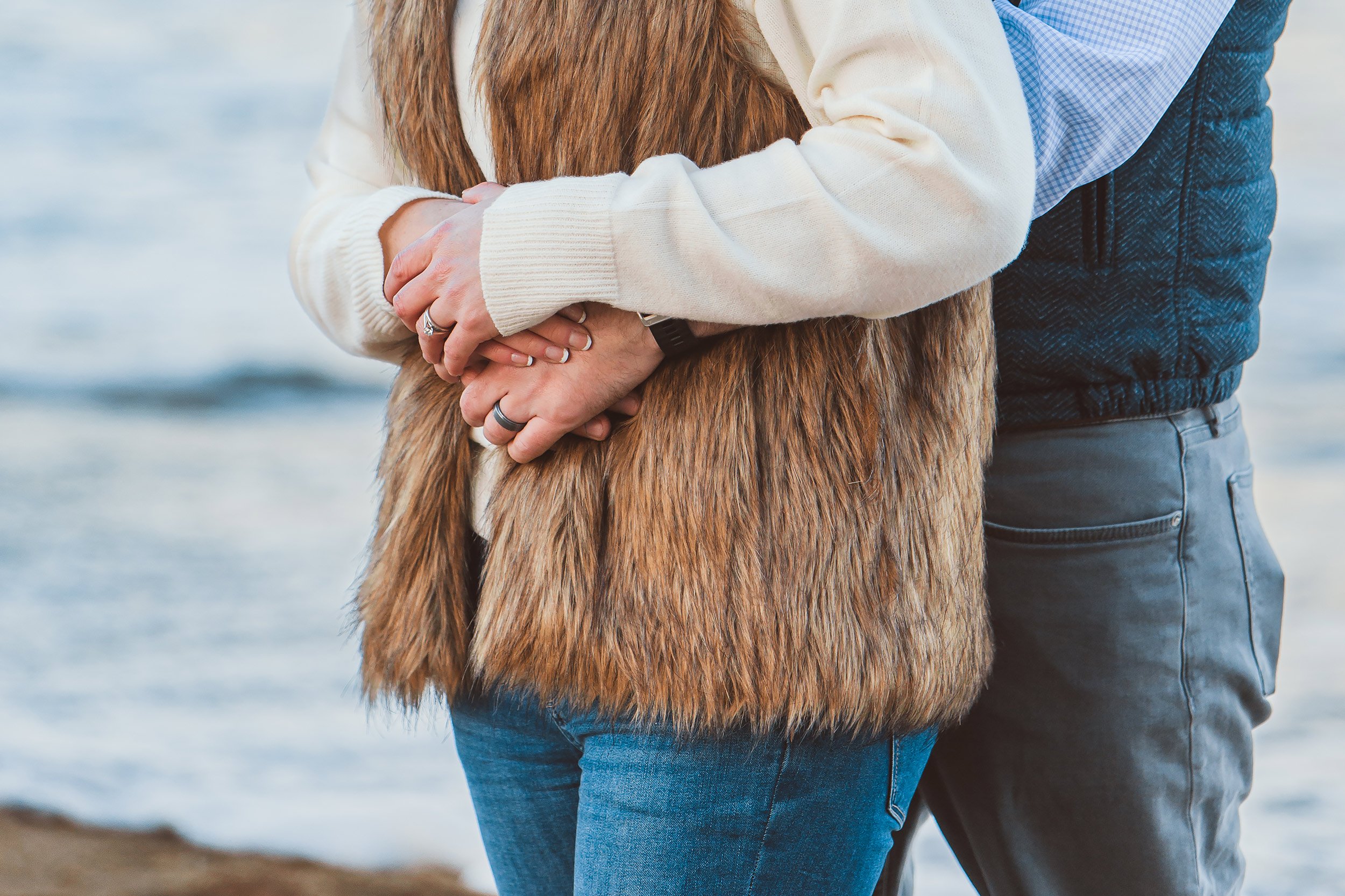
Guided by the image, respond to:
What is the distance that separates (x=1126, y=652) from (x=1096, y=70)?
21.0 inches

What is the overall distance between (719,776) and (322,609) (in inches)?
143

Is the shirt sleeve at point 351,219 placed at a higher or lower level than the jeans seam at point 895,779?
higher

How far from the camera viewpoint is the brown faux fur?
2.59 ft

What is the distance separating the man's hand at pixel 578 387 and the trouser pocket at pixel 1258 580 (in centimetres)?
63

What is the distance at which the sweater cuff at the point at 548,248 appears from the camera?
29.8 inches

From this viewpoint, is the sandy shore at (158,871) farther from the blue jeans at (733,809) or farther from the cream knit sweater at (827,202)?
the cream knit sweater at (827,202)

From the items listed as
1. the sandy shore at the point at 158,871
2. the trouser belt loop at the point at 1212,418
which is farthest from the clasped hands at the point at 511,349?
the sandy shore at the point at 158,871

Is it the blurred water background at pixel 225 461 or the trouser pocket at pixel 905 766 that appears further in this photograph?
the blurred water background at pixel 225 461

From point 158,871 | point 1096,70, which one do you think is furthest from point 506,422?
point 158,871

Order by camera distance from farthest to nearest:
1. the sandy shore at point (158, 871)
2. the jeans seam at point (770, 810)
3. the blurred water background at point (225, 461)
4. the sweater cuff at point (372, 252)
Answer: the blurred water background at point (225, 461)
the sandy shore at point (158, 871)
the sweater cuff at point (372, 252)
the jeans seam at point (770, 810)

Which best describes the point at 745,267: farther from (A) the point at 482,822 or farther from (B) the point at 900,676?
(A) the point at 482,822

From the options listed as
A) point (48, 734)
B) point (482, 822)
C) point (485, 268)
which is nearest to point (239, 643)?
point (48, 734)

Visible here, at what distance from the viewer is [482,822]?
3.35 ft

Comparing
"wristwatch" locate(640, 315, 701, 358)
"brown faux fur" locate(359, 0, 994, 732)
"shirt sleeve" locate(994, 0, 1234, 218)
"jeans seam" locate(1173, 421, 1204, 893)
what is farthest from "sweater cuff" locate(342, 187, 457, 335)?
"jeans seam" locate(1173, 421, 1204, 893)
